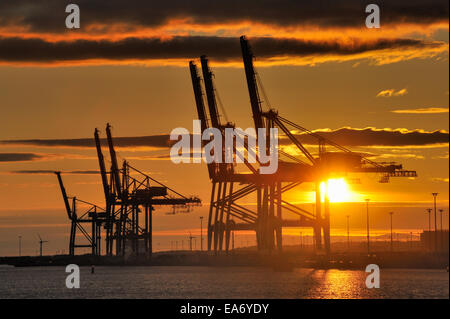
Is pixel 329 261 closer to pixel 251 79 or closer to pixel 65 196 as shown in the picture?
pixel 251 79

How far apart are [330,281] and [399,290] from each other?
17826 mm

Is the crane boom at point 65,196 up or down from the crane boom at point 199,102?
down

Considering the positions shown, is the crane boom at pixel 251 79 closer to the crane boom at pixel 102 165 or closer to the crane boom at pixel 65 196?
the crane boom at pixel 102 165

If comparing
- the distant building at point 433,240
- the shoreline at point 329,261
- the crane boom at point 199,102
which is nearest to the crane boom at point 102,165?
the shoreline at point 329,261

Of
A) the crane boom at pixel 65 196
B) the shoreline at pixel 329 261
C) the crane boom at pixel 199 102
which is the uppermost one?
the crane boom at pixel 199 102

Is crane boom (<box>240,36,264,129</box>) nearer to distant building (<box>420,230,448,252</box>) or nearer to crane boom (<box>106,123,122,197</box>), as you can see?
distant building (<box>420,230,448,252</box>)

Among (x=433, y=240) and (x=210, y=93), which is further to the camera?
(x=433, y=240)

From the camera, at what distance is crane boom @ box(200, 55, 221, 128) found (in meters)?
128

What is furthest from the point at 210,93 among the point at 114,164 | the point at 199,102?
the point at 114,164

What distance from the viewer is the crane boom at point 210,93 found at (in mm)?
128375

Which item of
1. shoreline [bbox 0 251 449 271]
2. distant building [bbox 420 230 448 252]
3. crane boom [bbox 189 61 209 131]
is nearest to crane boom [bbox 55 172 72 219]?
shoreline [bbox 0 251 449 271]

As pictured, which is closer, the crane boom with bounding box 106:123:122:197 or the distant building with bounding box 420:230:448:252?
the distant building with bounding box 420:230:448:252

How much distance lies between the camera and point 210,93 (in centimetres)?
12900
